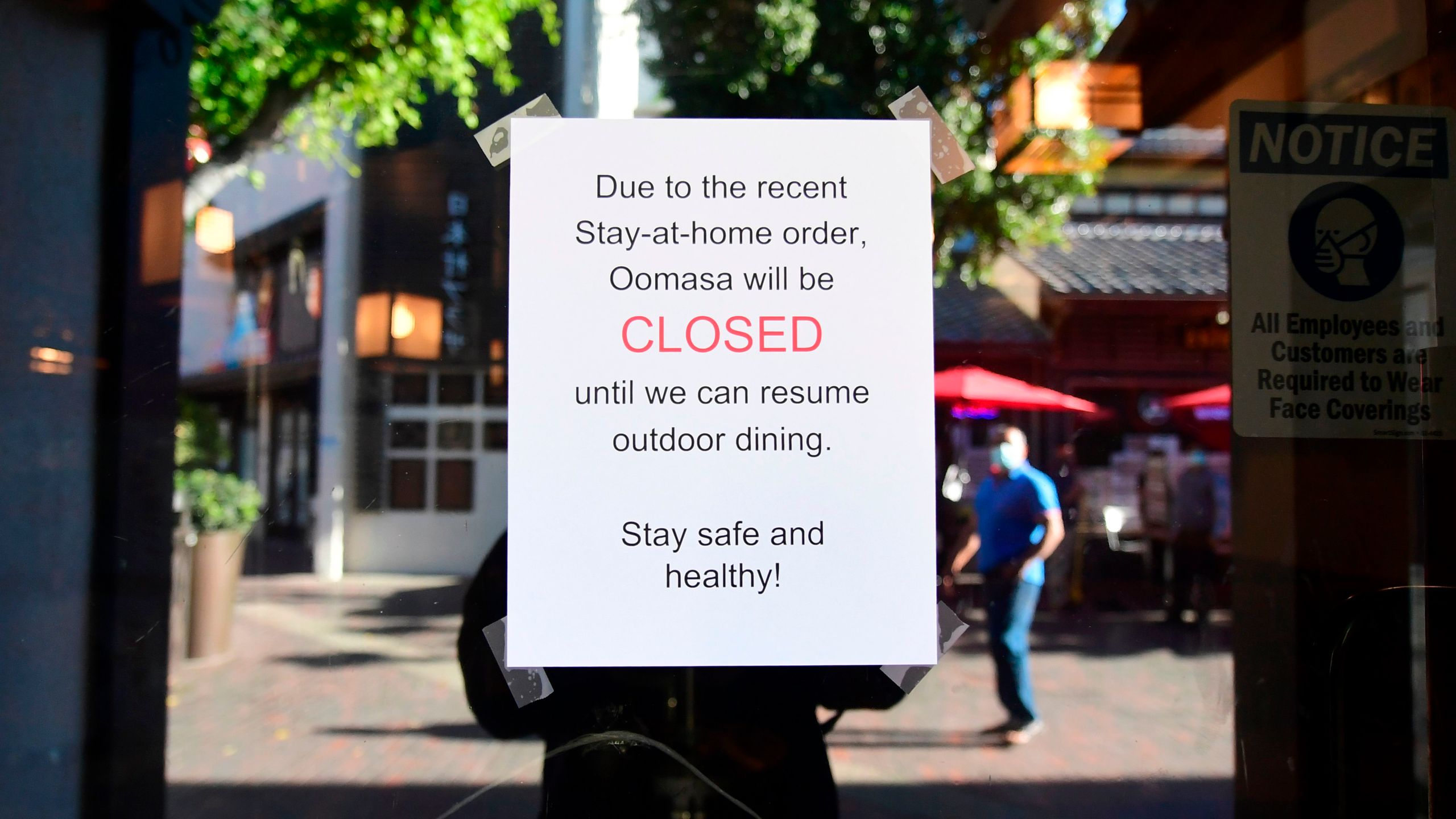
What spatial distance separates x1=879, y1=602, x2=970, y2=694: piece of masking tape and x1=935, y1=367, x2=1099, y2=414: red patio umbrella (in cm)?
44

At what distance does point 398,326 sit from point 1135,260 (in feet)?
5.38

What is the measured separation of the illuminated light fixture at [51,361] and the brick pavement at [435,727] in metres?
0.68

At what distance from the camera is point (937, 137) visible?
5.65 feet

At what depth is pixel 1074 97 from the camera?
184cm

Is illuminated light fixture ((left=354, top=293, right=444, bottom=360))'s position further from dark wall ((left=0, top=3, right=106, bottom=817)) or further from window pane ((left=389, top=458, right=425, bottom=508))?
dark wall ((left=0, top=3, right=106, bottom=817))

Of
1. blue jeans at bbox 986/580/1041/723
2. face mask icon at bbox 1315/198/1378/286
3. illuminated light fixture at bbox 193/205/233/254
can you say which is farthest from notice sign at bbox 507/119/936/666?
face mask icon at bbox 1315/198/1378/286

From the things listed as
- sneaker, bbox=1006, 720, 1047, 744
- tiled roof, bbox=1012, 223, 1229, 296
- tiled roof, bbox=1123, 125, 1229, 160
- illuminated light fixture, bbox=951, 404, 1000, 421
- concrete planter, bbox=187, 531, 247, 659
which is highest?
tiled roof, bbox=1123, 125, 1229, 160

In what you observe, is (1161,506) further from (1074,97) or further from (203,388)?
(203,388)

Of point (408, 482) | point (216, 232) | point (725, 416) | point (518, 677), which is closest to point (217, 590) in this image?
point (408, 482)

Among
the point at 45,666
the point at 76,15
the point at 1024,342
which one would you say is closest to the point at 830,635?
the point at 1024,342

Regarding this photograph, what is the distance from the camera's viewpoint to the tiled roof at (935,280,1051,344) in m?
1.71

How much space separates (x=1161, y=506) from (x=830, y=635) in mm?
784

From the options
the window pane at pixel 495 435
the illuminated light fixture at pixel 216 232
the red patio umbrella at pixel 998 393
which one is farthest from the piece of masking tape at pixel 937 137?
the illuminated light fixture at pixel 216 232

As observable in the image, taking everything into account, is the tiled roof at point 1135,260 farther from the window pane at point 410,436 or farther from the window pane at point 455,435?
the window pane at point 410,436
